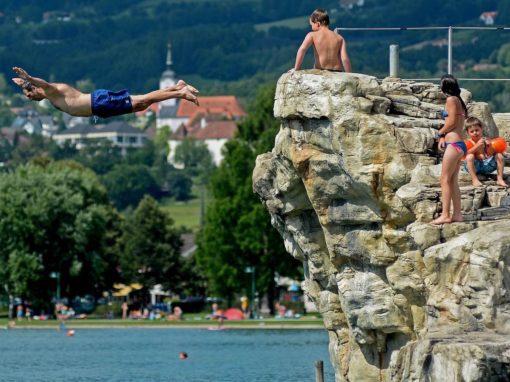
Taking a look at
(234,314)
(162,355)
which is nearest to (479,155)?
(162,355)

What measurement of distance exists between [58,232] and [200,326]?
1192cm

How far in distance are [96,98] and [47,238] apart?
257ft

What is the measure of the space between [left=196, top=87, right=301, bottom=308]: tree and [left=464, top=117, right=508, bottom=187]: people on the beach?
61.0 meters

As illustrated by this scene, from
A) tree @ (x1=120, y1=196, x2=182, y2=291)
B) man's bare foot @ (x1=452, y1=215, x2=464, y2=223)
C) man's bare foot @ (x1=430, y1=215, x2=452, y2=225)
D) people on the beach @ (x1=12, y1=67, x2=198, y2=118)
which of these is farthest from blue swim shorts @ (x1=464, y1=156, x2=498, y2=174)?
tree @ (x1=120, y1=196, x2=182, y2=291)

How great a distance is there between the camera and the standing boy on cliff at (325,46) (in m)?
31.7

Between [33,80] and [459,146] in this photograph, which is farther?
[459,146]

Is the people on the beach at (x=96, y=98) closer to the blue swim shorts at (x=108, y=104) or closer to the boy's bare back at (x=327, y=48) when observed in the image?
the blue swim shorts at (x=108, y=104)

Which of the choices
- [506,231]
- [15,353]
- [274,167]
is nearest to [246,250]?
[15,353]

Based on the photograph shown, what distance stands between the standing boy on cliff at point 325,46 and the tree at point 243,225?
5875cm

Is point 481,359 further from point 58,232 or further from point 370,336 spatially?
point 58,232

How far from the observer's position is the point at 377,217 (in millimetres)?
32375

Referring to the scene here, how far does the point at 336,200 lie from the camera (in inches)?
1314

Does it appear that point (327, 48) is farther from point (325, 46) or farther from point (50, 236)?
point (50, 236)

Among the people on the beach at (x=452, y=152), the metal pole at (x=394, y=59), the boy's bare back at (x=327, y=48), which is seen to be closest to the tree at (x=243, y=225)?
the metal pole at (x=394, y=59)
